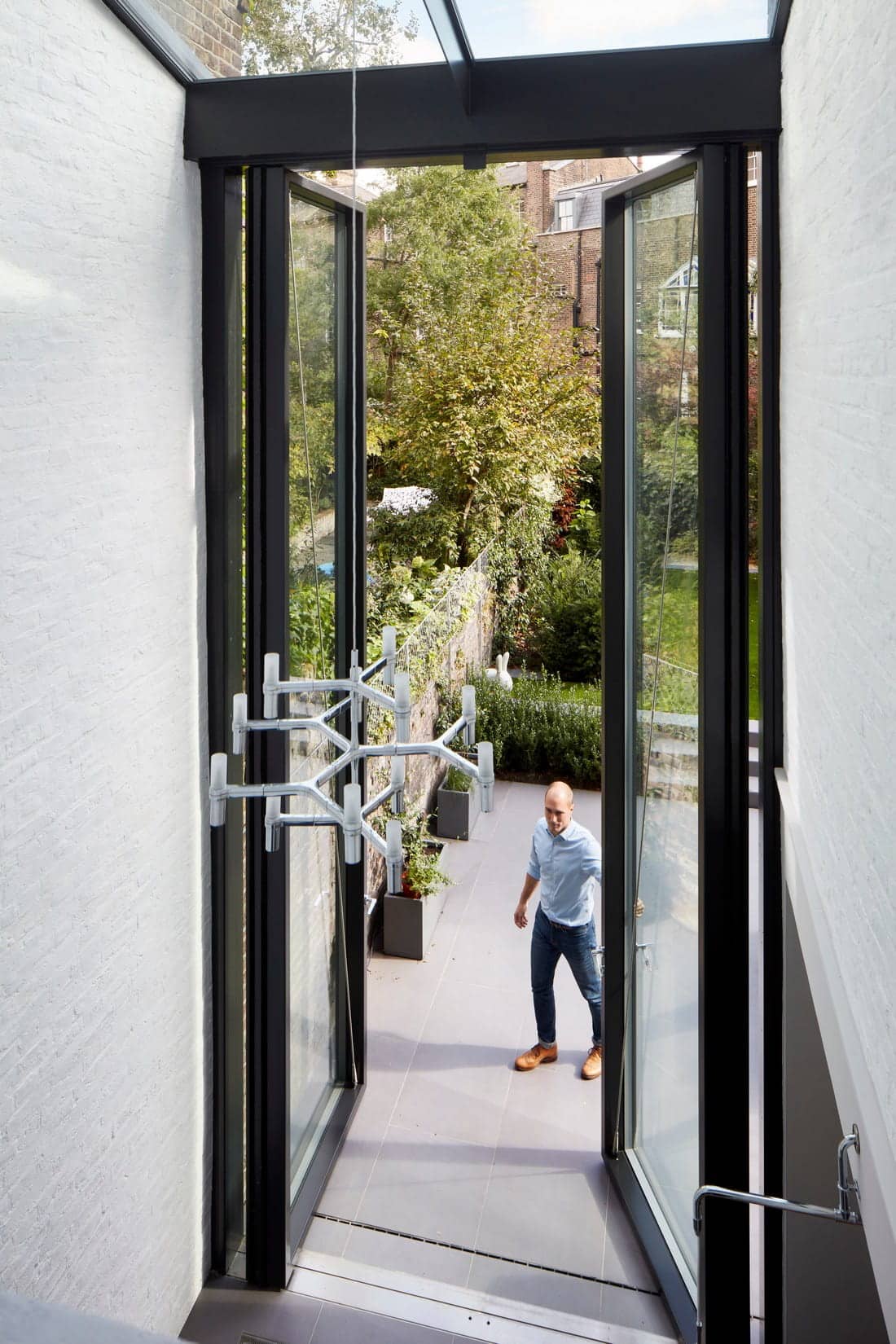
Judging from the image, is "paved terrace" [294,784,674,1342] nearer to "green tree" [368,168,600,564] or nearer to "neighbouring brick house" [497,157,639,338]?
"green tree" [368,168,600,564]

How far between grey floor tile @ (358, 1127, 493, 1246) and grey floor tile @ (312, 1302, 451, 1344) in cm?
39

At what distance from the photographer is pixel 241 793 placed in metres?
2.19

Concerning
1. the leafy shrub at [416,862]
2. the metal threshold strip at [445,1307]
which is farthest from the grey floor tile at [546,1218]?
the leafy shrub at [416,862]

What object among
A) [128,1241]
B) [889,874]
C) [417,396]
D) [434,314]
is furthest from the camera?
[434,314]

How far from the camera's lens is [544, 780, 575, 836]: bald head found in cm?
461

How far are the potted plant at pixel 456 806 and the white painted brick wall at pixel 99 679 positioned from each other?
373cm

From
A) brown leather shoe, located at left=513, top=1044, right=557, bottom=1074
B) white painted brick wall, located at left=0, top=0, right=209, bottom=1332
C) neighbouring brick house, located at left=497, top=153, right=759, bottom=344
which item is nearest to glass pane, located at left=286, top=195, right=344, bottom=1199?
white painted brick wall, located at left=0, top=0, right=209, bottom=1332

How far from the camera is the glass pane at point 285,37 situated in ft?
10.1

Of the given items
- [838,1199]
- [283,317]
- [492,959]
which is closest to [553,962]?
[492,959]

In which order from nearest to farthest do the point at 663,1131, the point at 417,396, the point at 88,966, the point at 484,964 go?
the point at 88,966, the point at 663,1131, the point at 484,964, the point at 417,396

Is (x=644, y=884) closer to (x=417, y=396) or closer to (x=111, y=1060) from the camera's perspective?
(x=111, y=1060)

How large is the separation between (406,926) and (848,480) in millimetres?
4286

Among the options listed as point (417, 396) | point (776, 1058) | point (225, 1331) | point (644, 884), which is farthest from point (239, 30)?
point (417, 396)

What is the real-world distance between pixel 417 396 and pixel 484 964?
723 cm
